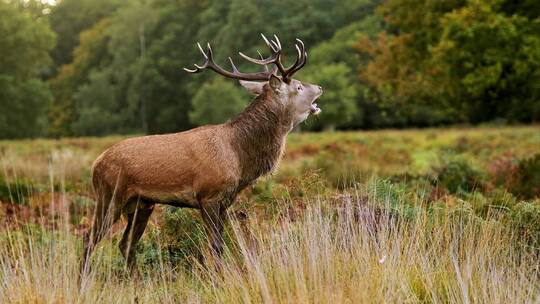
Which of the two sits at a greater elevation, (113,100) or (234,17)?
(234,17)

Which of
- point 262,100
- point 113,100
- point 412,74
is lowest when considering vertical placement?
point 113,100

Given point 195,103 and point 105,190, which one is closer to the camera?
point 105,190

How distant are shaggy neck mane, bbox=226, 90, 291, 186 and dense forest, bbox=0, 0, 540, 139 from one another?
52.4 feet

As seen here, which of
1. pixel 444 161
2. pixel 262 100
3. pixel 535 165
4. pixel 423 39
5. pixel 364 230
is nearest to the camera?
pixel 364 230

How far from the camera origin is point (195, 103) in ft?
176

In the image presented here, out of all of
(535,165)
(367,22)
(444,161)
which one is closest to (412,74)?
(444,161)

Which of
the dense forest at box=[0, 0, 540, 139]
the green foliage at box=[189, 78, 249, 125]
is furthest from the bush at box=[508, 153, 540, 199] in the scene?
the green foliage at box=[189, 78, 249, 125]

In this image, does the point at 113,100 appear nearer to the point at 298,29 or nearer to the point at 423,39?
the point at 298,29

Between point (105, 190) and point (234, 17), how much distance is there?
5101cm

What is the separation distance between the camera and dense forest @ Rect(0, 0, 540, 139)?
22391mm

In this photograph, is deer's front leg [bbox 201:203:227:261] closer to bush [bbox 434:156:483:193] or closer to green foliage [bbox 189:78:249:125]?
bush [bbox 434:156:483:193]

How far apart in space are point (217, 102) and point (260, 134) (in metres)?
45.8

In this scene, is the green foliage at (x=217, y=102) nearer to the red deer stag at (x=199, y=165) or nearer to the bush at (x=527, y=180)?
the bush at (x=527, y=180)

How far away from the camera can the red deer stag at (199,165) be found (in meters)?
6.13
